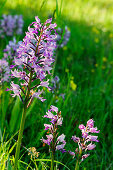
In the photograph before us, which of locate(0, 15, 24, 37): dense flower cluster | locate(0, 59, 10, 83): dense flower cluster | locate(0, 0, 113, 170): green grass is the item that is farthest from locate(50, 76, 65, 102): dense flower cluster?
locate(0, 15, 24, 37): dense flower cluster

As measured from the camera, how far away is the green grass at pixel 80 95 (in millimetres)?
2043

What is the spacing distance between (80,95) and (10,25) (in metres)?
2.13

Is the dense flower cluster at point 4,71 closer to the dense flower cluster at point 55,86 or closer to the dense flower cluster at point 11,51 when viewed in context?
the dense flower cluster at point 11,51

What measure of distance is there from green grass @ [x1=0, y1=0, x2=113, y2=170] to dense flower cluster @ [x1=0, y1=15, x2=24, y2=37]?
0.18 m

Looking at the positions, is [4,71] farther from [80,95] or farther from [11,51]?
[80,95]

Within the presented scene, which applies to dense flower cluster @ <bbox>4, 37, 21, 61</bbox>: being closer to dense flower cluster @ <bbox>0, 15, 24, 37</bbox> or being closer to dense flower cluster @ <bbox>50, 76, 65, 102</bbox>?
dense flower cluster @ <bbox>50, 76, 65, 102</bbox>

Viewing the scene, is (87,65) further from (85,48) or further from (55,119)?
(55,119)

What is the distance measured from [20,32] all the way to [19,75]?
11.1 ft

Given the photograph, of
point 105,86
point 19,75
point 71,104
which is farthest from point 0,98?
point 105,86

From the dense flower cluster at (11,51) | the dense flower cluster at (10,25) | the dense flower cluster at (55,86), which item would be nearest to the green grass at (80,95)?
the dense flower cluster at (55,86)

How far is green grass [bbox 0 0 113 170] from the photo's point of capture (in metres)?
2.04

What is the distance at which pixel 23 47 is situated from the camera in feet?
4.22

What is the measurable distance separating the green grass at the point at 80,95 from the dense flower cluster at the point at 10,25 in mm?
179

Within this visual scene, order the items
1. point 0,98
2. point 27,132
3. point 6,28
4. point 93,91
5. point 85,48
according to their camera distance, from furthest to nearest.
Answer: point 85,48
point 6,28
point 93,91
point 0,98
point 27,132
